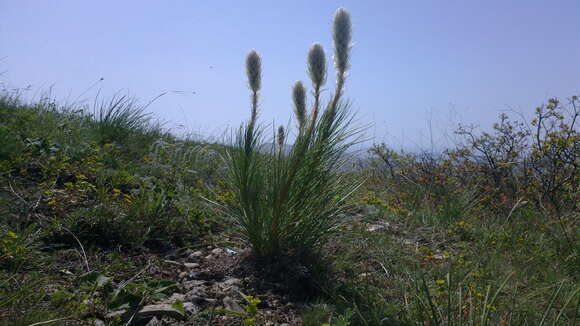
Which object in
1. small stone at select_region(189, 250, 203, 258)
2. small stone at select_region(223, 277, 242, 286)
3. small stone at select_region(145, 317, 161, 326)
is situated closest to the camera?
small stone at select_region(145, 317, 161, 326)

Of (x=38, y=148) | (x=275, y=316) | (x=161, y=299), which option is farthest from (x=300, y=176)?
(x=38, y=148)

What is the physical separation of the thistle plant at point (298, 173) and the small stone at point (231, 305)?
16.7 inches

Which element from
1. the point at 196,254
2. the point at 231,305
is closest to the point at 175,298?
the point at 231,305

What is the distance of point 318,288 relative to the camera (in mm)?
2297

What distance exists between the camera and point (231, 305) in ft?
6.81

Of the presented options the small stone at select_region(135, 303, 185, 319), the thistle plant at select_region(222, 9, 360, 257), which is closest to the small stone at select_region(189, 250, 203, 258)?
the thistle plant at select_region(222, 9, 360, 257)

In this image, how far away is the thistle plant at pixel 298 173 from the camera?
224 centimetres

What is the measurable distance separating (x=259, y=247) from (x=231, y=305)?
465mm

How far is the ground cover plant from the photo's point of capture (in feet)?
6.38

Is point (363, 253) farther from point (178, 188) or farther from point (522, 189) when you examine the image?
point (522, 189)

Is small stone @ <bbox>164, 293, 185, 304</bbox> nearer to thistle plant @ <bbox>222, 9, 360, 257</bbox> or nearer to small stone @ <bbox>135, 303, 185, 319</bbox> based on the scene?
small stone @ <bbox>135, 303, 185, 319</bbox>

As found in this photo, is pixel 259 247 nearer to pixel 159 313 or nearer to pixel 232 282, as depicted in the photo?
pixel 232 282

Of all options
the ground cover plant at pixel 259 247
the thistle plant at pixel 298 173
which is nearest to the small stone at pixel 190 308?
the ground cover plant at pixel 259 247

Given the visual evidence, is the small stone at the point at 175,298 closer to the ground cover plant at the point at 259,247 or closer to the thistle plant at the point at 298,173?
the ground cover plant at the point at 259,247
